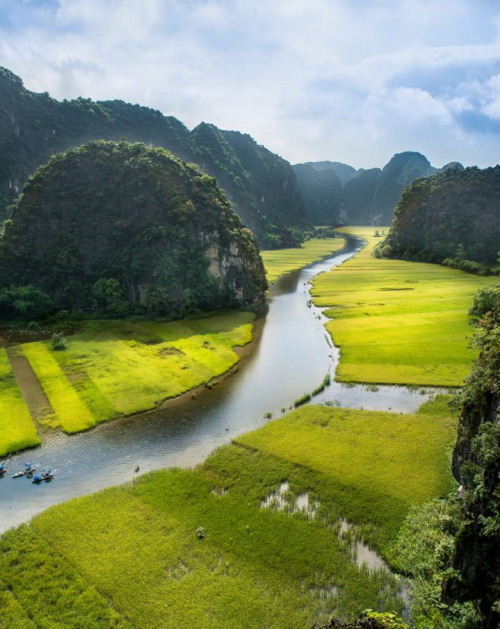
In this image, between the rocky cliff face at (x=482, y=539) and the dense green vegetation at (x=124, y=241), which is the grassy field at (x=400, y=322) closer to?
the dense green vegetation at (x=124, y=241)

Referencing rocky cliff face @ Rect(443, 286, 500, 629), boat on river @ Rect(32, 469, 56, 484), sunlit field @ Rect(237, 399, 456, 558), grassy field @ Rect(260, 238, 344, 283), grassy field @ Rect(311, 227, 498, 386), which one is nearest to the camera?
rocky cliff face @ Rect(443, 286, 500, 629)

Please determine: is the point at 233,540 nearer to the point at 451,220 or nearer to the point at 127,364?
the point at 127,364

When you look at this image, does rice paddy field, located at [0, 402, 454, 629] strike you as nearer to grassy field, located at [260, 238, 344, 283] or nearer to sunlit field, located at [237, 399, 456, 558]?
sunlit field, located at [237, 399, 456, 558]

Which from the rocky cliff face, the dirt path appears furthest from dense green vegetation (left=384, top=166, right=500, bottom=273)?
the rocky cliff face

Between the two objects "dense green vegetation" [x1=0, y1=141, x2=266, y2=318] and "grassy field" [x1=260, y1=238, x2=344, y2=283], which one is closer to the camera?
"dense green vegetation" [x1=0, y1=141, x2=266, y2=318]

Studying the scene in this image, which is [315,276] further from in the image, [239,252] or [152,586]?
[152,586]

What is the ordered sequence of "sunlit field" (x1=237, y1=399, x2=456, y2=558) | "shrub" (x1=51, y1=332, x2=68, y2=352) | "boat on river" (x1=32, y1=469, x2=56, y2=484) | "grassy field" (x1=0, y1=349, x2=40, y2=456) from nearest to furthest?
"sunlit field" (x1=237, y1=399, x2=456, y2=558) → "boat on river" (x1=32, y1=469, x2=56, y2=484) → "grassy field" (x1=0, y1=349, x2=40, y2=456) → "shrub" (x1=51, y1=332, x2=68, y2=352)

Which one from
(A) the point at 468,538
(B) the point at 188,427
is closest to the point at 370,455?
(A) the point at 468,538
